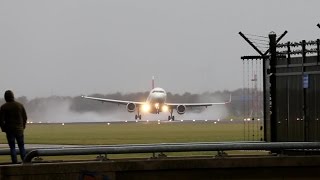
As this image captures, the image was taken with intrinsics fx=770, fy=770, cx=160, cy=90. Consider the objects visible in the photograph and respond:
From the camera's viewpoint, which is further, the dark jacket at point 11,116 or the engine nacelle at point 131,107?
the engine nacelle at point 131,107

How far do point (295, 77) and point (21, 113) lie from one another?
296 inches

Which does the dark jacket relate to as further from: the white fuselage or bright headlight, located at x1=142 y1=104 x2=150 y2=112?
bright headlight, located at x1=142 y1=104 x2=150 y2=112

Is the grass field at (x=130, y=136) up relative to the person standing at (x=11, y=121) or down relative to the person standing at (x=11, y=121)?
down

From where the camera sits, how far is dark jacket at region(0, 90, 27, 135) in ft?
55.2

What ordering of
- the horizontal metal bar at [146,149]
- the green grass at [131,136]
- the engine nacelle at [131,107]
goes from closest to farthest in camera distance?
the horizontal metal bar at [146,149] < the green grass at [131,136] < the engine nacelle at [131,107]

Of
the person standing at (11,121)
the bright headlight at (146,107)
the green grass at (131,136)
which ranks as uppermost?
the person standing at (11,121)

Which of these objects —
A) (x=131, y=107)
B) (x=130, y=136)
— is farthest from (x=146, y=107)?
(x=130, y=136)

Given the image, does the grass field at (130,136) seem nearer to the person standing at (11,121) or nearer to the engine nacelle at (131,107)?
the person standing at (11,121)

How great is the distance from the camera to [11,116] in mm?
16875

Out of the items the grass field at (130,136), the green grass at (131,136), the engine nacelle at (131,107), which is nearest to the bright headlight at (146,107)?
the engine nacelle at (131,107)

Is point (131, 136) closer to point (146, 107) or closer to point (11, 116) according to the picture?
point (11, 116)

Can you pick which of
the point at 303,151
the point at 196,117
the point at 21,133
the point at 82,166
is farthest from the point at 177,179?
the point at 196,117

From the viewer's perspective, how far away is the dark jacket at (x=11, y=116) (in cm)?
1683

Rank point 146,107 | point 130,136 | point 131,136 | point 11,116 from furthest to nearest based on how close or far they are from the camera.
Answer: point 146,107 < point 130,136 < point 131,136 < point 11,116
